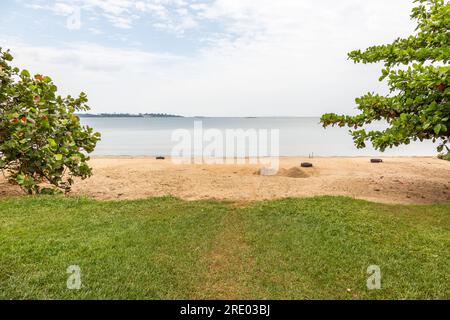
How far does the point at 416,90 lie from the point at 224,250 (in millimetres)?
5823

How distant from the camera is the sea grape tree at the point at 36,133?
4.43 meters

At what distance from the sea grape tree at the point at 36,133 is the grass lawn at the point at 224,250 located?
2.73m

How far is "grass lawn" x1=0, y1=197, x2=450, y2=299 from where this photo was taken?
648 centimetres

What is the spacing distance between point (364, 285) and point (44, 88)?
718 cm

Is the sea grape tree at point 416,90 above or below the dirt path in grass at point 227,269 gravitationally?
above

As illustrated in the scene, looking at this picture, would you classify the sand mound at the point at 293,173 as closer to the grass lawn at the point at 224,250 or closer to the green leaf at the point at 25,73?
the grass lawn at the point at 224,250

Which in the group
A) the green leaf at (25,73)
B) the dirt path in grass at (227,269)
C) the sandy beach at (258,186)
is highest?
the green leaf at (25,73)

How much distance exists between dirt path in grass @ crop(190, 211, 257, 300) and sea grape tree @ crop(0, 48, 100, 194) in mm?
3419

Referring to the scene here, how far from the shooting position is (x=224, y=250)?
857 centimetres
